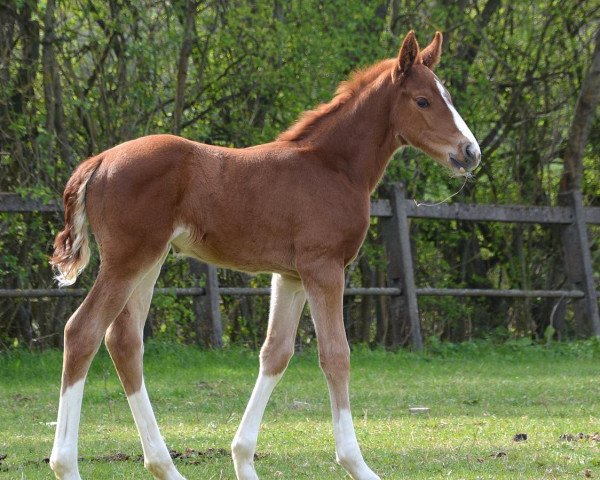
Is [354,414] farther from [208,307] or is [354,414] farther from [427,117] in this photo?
[208,307]

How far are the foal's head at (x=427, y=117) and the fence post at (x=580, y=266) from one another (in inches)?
309

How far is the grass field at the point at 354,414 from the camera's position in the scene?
18.3ft

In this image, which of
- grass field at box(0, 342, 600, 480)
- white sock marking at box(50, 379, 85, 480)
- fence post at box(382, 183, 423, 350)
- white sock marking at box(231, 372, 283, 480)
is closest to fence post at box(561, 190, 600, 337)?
grass field at box(0, 342, 600, 480)

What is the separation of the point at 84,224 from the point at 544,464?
2628mm

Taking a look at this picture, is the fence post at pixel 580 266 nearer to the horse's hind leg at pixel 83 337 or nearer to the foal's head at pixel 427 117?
the foal's head at pixel 427 117

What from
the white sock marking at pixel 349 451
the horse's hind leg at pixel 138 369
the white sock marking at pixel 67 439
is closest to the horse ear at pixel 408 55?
the horse's hind leg at pixel 138 369

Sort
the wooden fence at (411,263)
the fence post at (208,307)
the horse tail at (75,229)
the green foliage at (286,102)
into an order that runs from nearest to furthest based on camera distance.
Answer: the horse tail at (75,229)
the green foliage at (286,102)
the wooden fence at (411,263)
the fence post at (208,307)

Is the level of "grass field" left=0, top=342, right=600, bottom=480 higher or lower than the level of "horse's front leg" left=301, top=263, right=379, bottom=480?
lower

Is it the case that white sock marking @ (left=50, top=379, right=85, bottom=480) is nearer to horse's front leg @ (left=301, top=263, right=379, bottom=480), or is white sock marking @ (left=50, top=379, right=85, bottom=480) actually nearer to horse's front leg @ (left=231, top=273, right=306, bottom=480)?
horse's front leg @ (left=231, top=273, right=306, bottom=480)

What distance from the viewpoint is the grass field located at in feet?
18.3

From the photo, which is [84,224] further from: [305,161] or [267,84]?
[267,84]

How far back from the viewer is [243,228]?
5285mm

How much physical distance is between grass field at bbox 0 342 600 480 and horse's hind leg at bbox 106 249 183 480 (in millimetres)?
350

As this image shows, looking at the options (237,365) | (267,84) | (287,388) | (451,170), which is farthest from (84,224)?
(267,84)
